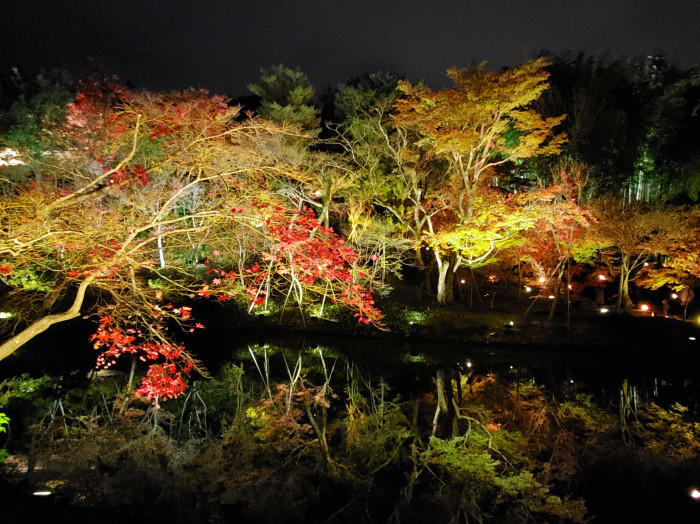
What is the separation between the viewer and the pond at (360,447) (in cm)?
479

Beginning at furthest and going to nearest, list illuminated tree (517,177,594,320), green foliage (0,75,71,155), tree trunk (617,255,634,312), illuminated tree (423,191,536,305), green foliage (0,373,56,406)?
tree trunk (617,255,634,312) < green foliage (0,75,71,155) < illuminated tree (423,191,536,305) < illuminated tree (517,177,594,320) < green foliage (0,373,56,406)

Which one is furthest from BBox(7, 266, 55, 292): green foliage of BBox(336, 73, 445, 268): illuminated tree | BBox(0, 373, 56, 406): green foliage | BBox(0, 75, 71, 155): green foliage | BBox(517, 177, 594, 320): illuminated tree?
BBox(517, 177, 594, 320): illuminated tree

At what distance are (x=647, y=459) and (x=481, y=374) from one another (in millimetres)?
4225

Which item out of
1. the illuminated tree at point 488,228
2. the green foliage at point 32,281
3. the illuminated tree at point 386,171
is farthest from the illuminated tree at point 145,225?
the illuminated tree at point 488,228

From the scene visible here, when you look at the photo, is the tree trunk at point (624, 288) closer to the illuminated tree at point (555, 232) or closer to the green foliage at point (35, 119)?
the illuminated tree at point (555, 232)

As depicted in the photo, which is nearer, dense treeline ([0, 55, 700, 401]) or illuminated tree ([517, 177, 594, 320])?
dense treeline ([0, 55, 700, 401])

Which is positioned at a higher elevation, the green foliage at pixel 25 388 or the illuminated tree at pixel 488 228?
the illuminated tree at pixel 488 228

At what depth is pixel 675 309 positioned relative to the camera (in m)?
16.0

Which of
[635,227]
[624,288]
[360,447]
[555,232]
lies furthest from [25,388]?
[624,288]

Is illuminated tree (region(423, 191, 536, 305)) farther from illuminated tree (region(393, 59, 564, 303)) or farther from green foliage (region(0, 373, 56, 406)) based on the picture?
green foliage (region(0, 373, 56, 406))

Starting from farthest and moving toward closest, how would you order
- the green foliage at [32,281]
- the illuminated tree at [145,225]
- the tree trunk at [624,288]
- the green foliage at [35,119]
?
the tree trunk at [624,288], the green foliage at [35,119], the green foliage at [32,281], the illuminated tree at [145,225]

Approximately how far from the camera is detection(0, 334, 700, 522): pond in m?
4.79

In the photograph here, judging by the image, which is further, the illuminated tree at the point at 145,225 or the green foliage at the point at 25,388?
the green foliage at the point at 25,388

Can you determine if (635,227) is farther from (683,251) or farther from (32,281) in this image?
(32,281)
